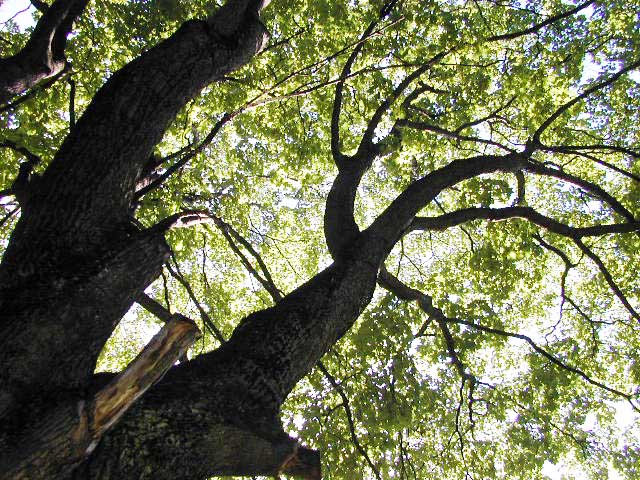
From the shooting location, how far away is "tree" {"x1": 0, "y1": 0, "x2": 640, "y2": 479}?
2.39 metres

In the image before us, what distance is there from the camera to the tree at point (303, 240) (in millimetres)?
2395

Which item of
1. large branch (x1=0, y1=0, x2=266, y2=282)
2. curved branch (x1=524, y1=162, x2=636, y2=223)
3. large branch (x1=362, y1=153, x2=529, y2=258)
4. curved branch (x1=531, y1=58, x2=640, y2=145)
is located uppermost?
curved branch (x1=531, y1=58, x2=640, y2=145)

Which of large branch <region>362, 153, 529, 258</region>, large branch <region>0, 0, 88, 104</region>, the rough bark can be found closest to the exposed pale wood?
the rough bark

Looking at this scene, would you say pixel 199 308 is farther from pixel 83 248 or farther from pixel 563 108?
pixel 563 108

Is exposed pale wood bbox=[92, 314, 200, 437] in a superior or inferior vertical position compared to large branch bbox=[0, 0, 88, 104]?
inferior

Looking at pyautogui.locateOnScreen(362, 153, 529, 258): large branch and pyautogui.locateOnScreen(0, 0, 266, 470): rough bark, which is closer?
pyautogui.locateOnScreen(0, 0, 266, 470): rough bark

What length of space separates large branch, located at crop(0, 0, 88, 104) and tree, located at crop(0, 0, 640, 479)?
61 cm

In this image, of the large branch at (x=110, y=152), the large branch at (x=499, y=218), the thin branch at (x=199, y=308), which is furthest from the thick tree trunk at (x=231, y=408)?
the large branch at (x=499, y=218)

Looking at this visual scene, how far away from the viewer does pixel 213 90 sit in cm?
801

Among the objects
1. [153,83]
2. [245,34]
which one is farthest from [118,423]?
[245,34]

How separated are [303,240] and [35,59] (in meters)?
7.62

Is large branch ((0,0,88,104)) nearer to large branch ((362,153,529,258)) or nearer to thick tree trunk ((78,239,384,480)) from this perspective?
thick tree trunk ((78,239,384,480))

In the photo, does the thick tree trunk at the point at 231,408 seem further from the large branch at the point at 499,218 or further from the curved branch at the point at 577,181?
the curved branch at the point at 577,181

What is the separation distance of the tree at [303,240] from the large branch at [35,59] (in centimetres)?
61
